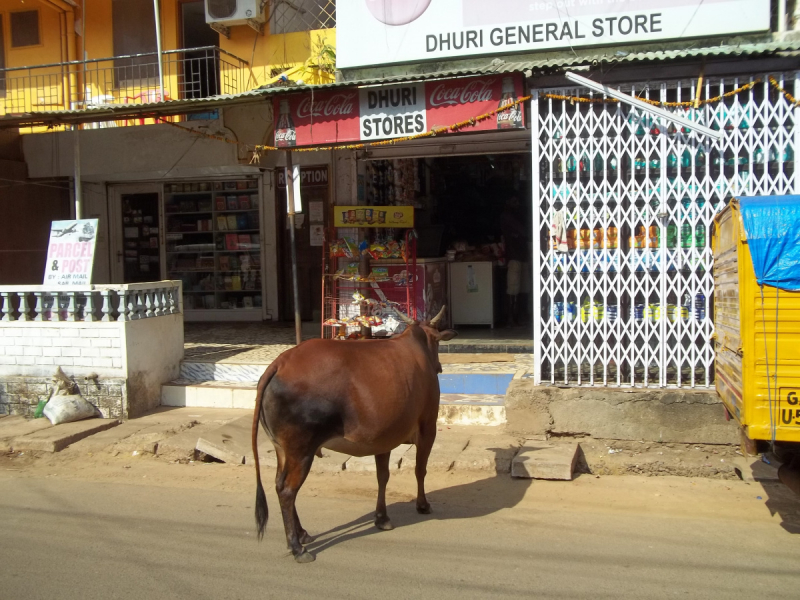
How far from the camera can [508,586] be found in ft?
13.2

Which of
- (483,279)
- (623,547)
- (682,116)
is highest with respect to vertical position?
(682,116)

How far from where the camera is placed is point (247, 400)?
8.47m

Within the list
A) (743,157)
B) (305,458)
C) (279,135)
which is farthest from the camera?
(279,135)

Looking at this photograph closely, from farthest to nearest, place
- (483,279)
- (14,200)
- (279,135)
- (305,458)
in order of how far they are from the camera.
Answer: (14,200), (483,279), (279,135), (305,458)

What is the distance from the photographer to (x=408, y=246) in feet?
30.7

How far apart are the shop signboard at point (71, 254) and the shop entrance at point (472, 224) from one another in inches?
144

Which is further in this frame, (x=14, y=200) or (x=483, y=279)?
(x=14, y=200)

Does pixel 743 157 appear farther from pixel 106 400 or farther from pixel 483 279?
pixel 106 400

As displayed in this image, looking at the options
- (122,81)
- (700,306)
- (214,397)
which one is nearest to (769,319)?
(700,306)

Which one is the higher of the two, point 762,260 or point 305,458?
point 762,260

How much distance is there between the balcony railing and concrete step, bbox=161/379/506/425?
4.97 metres

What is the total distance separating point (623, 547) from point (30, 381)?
709 cm

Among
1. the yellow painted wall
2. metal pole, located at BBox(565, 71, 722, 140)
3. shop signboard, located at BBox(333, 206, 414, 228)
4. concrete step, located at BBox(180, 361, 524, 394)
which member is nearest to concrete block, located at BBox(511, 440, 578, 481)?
concrete step, located at BBox(180, 361, 524, 394)

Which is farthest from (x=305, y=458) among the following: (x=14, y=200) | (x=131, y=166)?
(x=14, y=200)
